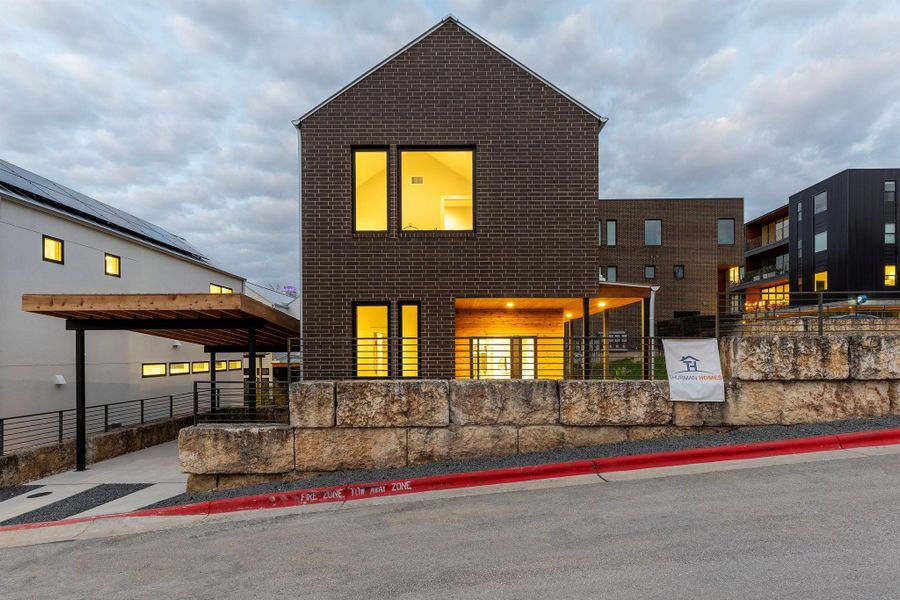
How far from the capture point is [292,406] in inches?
296

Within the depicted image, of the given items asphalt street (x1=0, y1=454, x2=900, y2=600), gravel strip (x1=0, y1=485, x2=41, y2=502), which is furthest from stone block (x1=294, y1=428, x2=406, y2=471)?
gravel strip (x1=0, y1=485, x2=41, y2=502)

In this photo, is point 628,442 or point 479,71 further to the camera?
point 479,71

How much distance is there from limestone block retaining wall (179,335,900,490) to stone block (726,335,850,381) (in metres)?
0.02

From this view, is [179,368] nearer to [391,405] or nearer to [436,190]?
[436,190]

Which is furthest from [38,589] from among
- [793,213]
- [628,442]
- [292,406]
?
[793,213]

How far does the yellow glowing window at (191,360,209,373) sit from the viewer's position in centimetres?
1945

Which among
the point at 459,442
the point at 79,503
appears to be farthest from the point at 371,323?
the point at 79,503

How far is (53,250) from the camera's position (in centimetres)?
1284

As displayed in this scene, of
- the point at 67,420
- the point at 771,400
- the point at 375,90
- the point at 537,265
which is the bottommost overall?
the point at 67,420

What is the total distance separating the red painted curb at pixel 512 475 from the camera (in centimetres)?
671

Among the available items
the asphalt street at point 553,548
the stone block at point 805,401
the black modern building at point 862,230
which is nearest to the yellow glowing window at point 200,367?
the asphalt street at point 553,548

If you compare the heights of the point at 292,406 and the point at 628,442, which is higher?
the point at 292,406

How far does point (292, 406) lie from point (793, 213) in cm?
5016

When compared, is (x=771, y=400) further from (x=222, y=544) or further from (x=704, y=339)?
(x=222, y=544)
